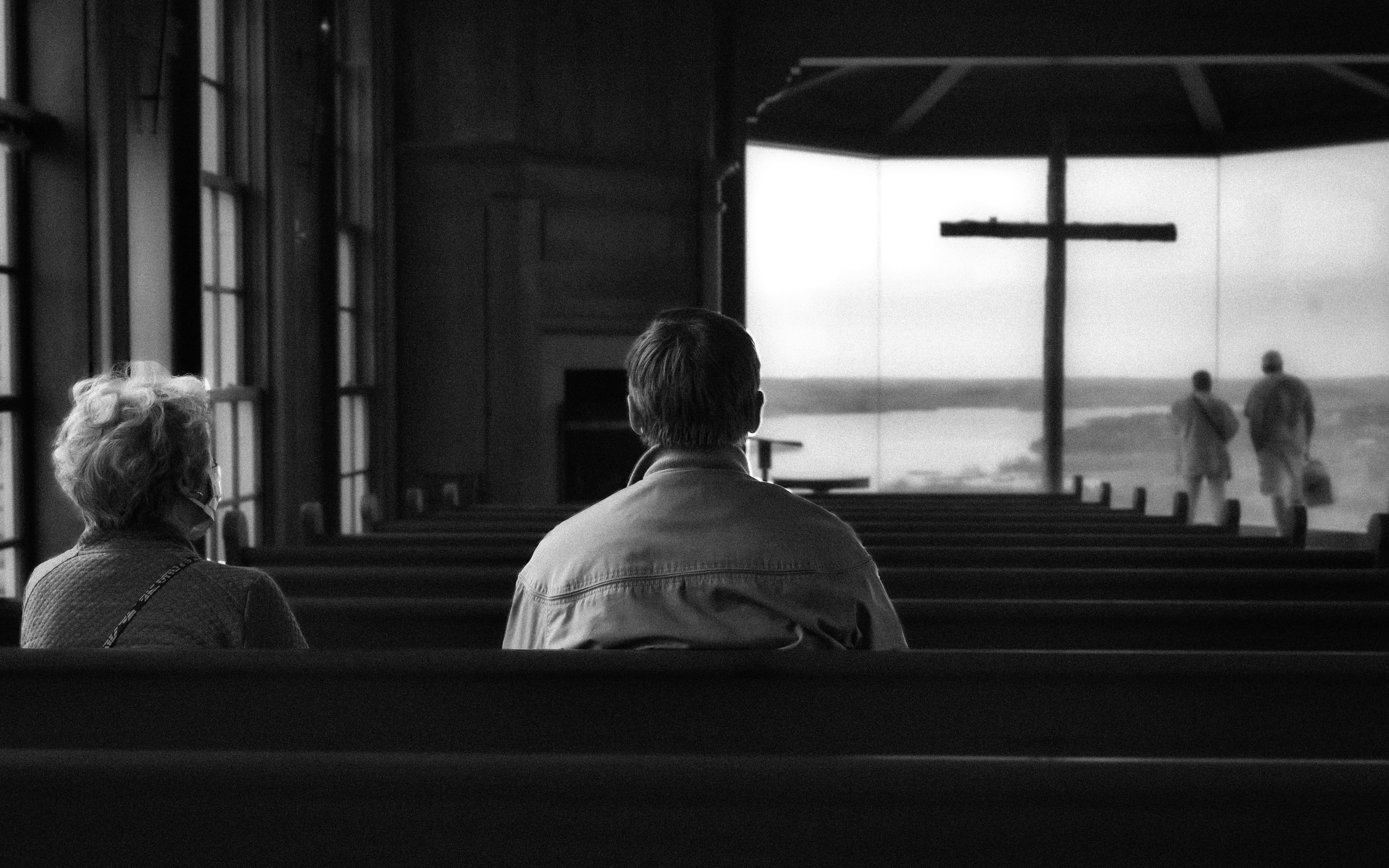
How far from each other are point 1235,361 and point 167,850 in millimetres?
14249

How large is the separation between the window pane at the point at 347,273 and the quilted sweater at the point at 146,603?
17.2 feet

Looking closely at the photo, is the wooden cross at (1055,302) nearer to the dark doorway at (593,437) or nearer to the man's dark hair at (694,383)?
the dark doorway at (593,437)

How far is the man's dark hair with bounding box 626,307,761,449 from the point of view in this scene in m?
1.78

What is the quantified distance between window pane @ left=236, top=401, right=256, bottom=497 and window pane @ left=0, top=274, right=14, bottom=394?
1.74 metres

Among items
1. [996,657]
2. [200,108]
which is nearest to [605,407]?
[200,108]

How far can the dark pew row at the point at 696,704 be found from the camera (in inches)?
55.6

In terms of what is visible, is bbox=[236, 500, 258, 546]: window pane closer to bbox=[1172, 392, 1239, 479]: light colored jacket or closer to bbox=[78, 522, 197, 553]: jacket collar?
bbox=[78, 522, 197, 553]: jacket collar

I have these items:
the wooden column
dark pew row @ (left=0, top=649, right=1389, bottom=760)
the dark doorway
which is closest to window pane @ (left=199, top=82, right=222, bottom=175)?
the dark doorway

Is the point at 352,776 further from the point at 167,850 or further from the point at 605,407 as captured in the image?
the point at 605,407

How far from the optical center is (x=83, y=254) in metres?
3.88

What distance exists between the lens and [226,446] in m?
5.42

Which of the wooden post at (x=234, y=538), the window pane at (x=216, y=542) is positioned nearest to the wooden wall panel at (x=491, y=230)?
the window pane at (x=216, y=542)

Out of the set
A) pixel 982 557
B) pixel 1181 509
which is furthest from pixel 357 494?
pixel 982 557

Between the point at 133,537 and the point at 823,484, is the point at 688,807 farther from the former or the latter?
the point at 823,484
